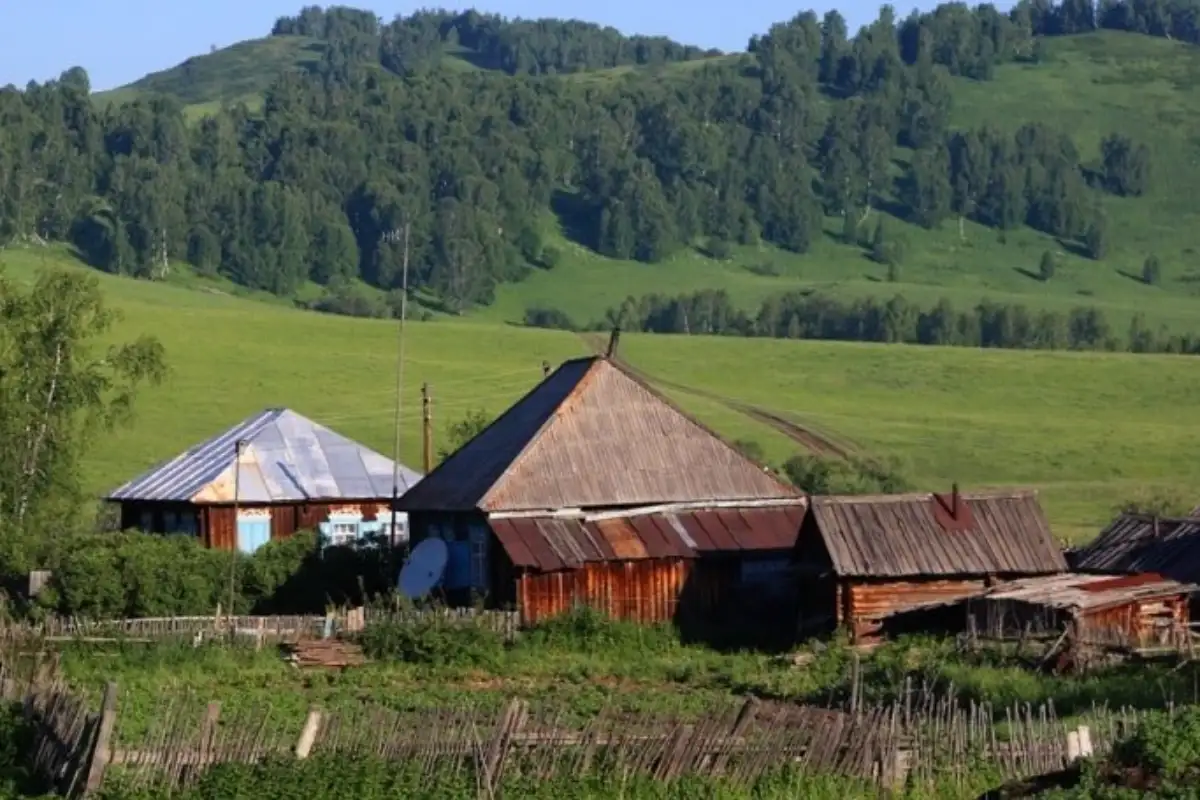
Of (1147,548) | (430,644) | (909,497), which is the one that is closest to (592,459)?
(909,497)

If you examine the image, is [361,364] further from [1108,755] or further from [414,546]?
[1108,755]

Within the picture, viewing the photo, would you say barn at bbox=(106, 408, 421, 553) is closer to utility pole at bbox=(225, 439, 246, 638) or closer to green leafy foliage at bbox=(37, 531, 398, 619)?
utility pole at bbox=(225, 439, 246, 638)

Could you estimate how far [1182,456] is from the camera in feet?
270

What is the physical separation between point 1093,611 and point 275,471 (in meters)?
19.5

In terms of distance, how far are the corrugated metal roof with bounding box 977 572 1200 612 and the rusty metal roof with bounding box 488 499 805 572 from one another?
5521 mm

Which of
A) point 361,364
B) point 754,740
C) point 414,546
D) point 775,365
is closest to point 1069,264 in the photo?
point 775,365

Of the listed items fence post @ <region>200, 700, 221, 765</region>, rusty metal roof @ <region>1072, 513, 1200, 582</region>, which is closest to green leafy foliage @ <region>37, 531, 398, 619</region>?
rusty metal roof @ <region>1072, 513, 1200, 582</region>

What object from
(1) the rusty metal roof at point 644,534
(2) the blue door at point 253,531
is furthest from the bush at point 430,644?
(2) the blue door at point 253,531

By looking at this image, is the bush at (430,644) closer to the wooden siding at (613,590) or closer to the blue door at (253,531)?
the wooden siding at (613,590)

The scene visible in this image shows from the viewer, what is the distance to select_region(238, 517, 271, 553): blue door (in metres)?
47.5

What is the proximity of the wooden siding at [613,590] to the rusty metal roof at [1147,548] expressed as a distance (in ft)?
22.5

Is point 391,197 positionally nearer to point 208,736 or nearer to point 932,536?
point 932,536

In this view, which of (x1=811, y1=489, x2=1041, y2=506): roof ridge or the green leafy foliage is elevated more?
(x1=811, y1=489, x2=1041, y2=506): roof ridge

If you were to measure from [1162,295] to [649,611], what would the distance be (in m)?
134
